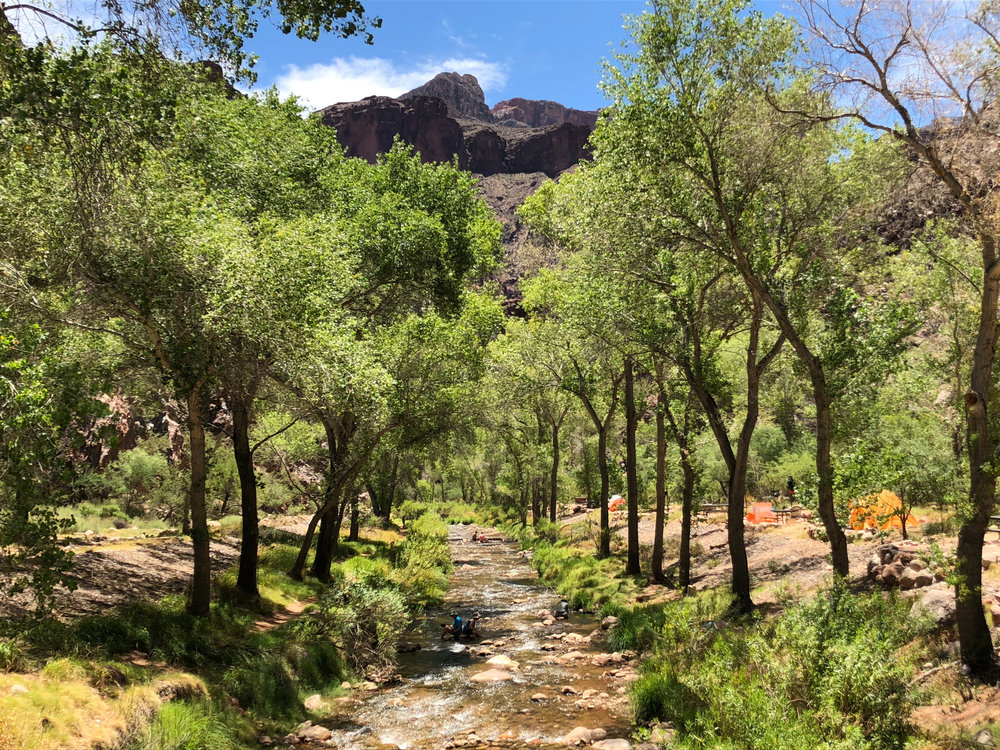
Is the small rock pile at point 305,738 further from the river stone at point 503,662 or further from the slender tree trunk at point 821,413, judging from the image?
the slender tree trunk at point 821,413

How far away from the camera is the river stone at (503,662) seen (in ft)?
50.8

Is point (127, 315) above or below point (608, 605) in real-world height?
above

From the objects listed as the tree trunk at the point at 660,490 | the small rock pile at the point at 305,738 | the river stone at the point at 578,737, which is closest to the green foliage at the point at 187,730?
the small rock pile at the point at 305,738

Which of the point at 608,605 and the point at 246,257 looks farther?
the point at 608,605

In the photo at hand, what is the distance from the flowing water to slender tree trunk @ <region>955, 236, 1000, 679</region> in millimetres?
5437

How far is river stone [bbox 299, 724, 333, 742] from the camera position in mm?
11078

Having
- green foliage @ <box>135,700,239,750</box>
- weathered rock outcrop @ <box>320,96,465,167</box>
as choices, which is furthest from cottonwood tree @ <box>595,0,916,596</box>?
weathered rock outcrop @ <box>320,96,465,167</box>

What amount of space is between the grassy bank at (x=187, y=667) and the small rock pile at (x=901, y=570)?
11.6 m

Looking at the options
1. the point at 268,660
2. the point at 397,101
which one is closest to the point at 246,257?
the point at 268,660

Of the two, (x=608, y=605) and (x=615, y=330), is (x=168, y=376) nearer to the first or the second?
(x=615, y=330)

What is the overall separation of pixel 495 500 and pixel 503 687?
6016 centimetres

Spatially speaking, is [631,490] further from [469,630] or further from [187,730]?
[187,730]

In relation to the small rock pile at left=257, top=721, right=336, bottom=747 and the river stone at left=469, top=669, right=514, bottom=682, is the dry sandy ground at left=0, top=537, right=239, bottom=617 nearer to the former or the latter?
the small rock pile at left=257, top=721, right=336, bottom=747

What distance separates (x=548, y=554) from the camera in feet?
100
